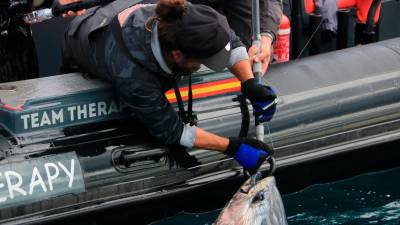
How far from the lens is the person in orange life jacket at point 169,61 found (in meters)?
3.39

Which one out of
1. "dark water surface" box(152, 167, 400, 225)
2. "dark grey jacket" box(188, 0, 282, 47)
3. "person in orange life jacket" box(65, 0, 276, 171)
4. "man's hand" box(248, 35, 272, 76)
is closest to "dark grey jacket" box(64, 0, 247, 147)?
"person in orange life jacket" box(65, 0, 276, 171)

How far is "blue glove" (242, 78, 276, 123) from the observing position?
388 centimetres

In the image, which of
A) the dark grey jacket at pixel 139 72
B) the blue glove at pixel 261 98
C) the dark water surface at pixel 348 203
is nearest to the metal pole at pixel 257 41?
the blue glove at pixel 261 98

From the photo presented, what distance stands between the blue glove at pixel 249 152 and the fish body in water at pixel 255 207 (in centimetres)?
16

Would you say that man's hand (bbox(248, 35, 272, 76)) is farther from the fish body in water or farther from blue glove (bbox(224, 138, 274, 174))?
the fish body in water

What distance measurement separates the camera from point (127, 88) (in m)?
3.63

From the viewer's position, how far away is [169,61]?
3.53 m

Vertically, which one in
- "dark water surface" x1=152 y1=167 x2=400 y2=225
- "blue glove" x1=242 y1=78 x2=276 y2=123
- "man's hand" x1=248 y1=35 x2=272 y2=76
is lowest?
"dark water surface" x1=152 y1=167 x2=400 y2=225

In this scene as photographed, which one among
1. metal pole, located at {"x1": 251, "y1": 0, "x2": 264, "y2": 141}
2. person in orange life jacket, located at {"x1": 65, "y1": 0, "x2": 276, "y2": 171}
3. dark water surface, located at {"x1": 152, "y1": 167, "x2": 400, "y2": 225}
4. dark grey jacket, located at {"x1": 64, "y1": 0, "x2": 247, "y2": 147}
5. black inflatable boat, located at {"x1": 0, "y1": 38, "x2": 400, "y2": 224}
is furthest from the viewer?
dark water surface, located at {"x1": 152, "y1": 167, "x2": 400, "y2": 225}

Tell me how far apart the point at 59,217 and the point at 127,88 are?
0.72m

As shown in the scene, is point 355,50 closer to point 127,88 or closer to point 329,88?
point 329,88

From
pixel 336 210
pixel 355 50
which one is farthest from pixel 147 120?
pixel 355 50

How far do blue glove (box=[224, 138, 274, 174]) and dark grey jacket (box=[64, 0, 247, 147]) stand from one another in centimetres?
23

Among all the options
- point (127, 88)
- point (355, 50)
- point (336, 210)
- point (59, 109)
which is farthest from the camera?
point (355, 50)
